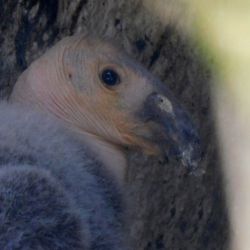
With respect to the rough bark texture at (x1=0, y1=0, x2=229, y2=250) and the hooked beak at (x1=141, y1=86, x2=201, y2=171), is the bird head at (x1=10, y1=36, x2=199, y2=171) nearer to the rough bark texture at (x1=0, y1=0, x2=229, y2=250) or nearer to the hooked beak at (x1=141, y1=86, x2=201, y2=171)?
the hooked beak at (x1=141, y1=86, x2=201, y2=171)

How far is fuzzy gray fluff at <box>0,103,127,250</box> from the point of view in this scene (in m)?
3.98

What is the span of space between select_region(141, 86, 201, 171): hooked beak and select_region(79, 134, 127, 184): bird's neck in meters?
0.12

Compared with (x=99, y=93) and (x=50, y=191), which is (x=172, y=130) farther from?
(x=50, y=191)

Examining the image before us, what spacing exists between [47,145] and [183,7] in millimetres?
512

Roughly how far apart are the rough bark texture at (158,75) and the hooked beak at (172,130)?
0.18 meters

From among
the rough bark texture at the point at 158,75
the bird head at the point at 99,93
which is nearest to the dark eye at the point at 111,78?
the bird head at the point at 99,93

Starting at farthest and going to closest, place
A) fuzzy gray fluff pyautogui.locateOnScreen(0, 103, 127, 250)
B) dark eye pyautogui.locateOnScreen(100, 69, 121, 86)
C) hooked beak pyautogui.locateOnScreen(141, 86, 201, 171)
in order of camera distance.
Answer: dark eye pyautogui.locateOnScreen(100, 69, 121, 86) → hooked beak pyautogui.locateOnScreen(141, 86, 201, 171) → fuzzy gray fluff pyautogui.locateOnScreen(0, 103, 127, 250)

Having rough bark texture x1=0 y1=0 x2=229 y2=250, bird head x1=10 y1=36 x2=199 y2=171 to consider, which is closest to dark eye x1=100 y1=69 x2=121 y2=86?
bird head x1=10 y1=36 x2=199 y2=171

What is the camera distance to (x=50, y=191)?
13.2 ft

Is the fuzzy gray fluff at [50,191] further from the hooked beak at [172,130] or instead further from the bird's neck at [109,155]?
the hooked beak at [172,130]

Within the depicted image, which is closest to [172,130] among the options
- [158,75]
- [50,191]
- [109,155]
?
[109,155]

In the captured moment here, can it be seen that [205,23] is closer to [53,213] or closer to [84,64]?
[84,64]

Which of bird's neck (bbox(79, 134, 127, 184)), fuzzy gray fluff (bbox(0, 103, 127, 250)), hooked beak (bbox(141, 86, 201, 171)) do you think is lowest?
bird's neck (bbox(79, 134, 127, 184))

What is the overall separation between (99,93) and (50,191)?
1.63 feet
